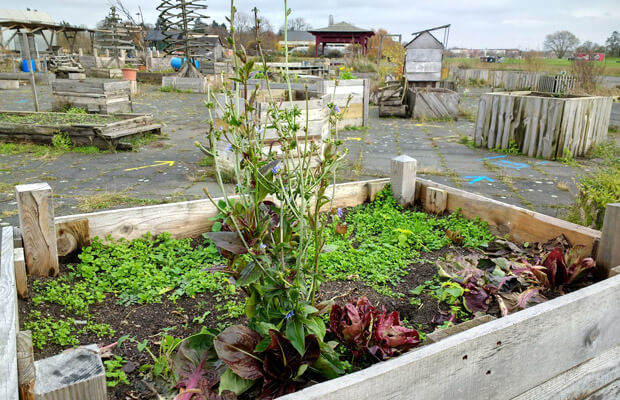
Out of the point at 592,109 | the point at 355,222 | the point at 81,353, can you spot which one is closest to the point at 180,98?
the point at 592,109

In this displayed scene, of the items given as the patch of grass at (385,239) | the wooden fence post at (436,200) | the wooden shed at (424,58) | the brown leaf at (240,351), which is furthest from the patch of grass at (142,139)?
the wooden shed at (424,58)

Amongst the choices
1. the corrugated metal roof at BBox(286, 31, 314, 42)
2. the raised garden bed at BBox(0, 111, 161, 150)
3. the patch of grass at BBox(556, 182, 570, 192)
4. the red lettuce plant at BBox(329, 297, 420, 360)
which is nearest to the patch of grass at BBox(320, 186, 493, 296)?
the red lettuce plant at BBox(329, 297, 420, 360)

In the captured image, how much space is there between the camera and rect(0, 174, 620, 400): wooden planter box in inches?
57.5

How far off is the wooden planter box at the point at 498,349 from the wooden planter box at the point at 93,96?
729cm

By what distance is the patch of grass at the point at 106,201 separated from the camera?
4629 millimetres

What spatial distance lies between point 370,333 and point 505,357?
538 mm

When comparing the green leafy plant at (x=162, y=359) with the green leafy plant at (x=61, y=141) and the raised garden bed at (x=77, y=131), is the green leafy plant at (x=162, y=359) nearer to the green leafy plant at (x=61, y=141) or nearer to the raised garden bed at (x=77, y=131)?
the raised garden bed at (x=77, y=131)

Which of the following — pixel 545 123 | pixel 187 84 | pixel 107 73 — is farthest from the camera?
pixel 107 73

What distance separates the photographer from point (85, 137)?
739 centimetres

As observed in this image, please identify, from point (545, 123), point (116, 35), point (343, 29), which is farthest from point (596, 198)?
point (343, 29)

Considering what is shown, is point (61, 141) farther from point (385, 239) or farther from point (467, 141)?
point (467, 141)

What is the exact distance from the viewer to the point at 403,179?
157 inches

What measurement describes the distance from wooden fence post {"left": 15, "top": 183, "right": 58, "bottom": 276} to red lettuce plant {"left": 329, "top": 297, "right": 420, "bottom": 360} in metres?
1.66

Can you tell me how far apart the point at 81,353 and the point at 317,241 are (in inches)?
32.0
